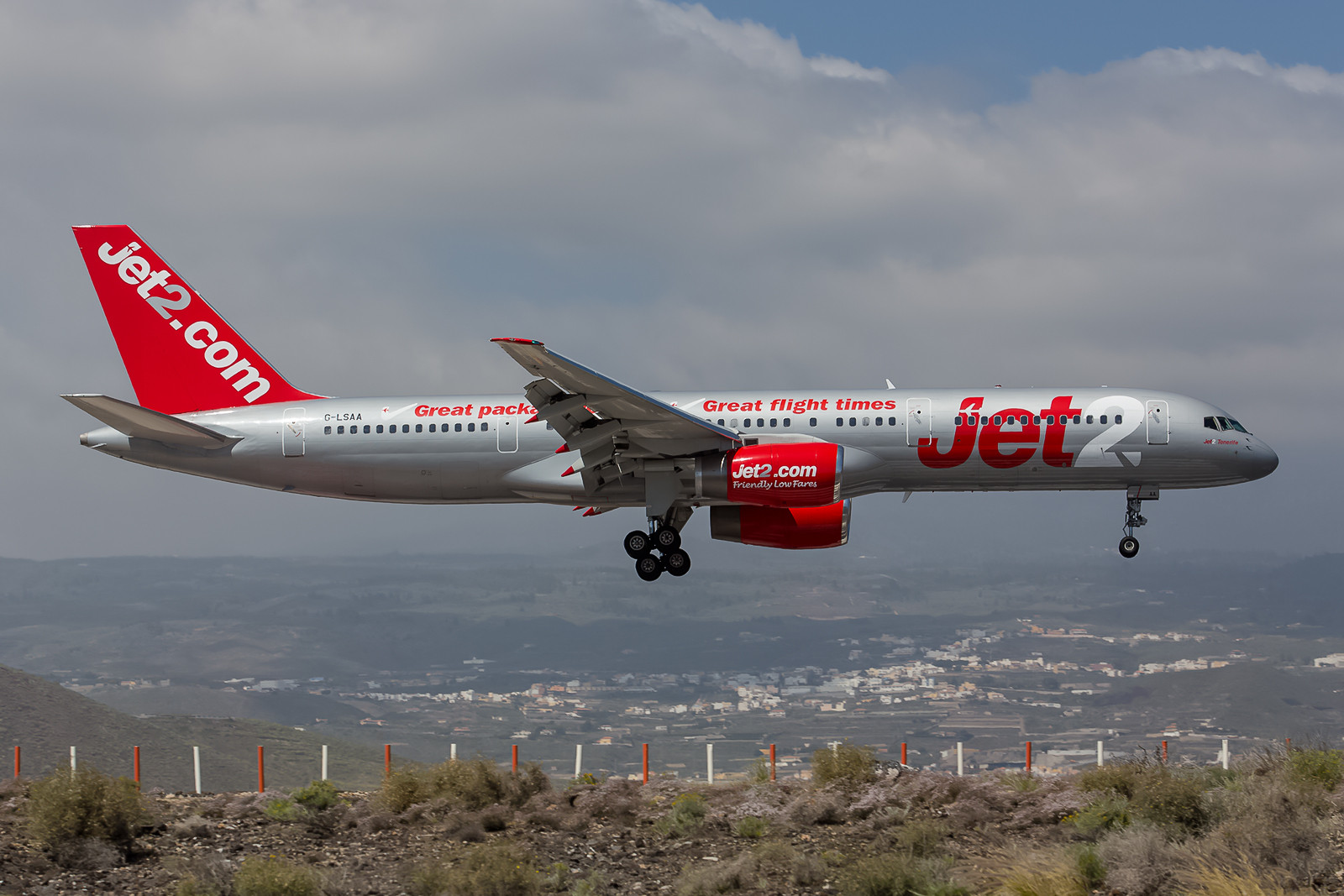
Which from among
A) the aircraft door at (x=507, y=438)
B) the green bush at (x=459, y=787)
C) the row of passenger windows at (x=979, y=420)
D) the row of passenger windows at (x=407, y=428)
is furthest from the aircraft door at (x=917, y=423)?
the green bush at (x=459, y=787)

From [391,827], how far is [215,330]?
18.5 m

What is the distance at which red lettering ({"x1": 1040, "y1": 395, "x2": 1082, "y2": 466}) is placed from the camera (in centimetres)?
3206

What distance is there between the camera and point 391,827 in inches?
1074

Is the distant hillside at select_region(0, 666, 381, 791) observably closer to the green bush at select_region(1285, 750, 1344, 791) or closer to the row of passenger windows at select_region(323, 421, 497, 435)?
the row of passenger windows at select_region(323, 421, 497, 435)

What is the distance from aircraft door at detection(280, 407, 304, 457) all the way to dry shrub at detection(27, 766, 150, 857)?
1140cm

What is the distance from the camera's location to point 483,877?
21.6 m

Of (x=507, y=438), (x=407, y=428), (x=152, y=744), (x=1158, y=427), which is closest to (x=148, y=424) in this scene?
(x=407, y=428)

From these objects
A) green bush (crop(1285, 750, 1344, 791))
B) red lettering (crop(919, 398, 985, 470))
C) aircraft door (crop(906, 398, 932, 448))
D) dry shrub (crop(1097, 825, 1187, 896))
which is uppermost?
aircraft door (crop(906, 398, 932, 448))

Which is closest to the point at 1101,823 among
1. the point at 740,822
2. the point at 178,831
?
the point at 740,822

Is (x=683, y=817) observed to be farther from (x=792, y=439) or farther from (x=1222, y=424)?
(x=1222, y=424)

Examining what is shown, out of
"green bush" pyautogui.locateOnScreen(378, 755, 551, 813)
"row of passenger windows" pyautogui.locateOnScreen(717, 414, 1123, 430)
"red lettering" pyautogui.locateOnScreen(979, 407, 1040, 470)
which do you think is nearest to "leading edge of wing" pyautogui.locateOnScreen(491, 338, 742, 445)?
"row of passenger windows" pyautogui.locateOnScreen(717, 414, 1123, 430)

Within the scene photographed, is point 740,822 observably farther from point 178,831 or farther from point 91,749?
point 91,749

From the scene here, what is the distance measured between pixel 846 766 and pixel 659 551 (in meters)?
8.23

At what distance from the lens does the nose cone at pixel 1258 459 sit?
32688 millimetres
